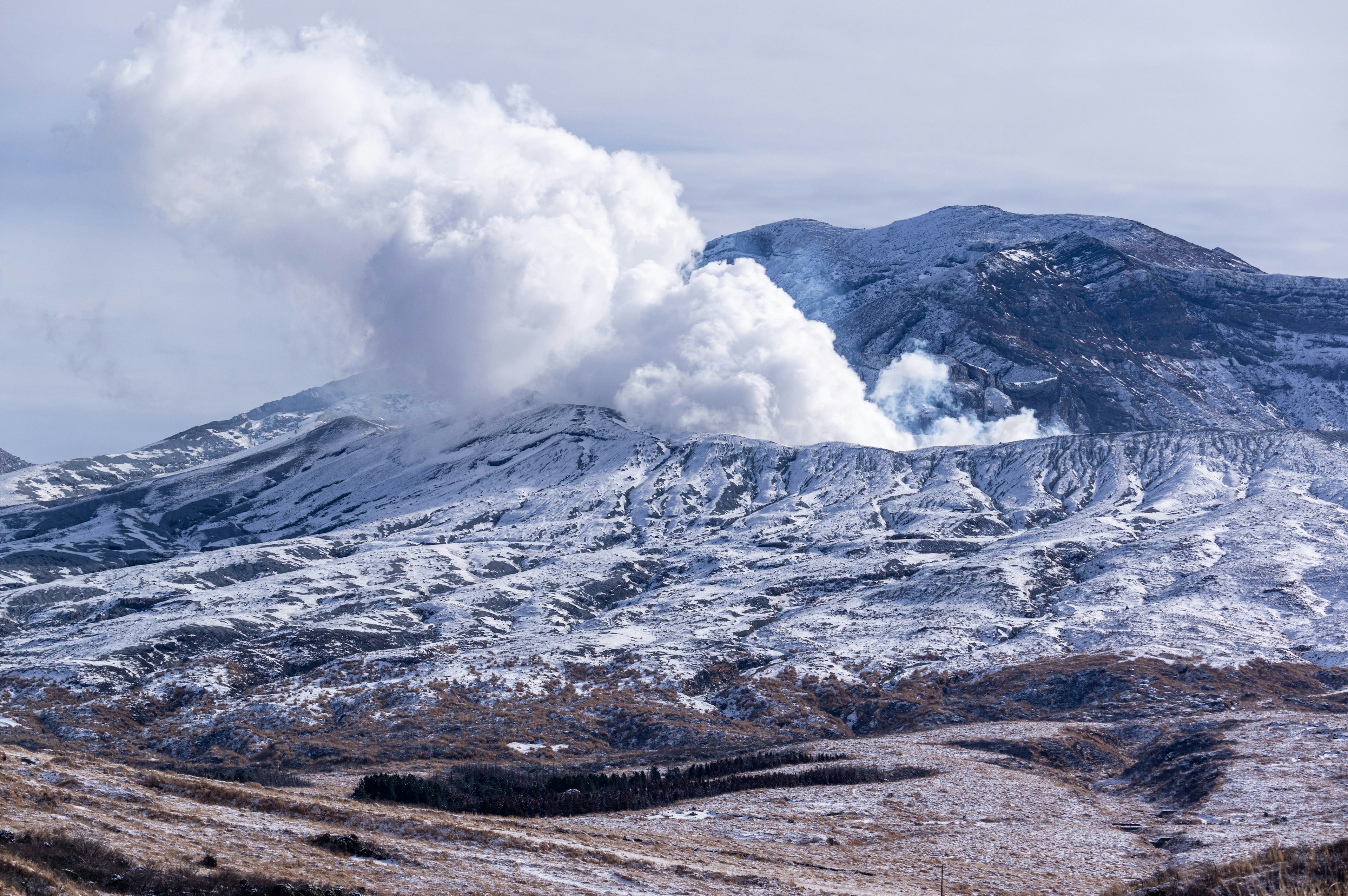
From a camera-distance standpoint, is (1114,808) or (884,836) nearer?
(884,836)

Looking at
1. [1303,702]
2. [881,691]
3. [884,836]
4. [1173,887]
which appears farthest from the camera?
[881,691]

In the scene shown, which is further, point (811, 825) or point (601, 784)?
point (601, 784)

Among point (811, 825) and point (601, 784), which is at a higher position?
point (811, 825)

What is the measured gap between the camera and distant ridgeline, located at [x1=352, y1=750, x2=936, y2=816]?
98500mm

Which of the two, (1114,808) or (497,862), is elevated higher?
(497,862)

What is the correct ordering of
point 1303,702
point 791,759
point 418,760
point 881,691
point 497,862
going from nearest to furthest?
point 497,862
point 791,759
point 418,760
point 1303,702
point 881,691

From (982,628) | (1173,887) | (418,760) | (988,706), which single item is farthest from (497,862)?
(982,628)

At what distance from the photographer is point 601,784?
113 meters

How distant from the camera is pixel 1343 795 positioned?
88.8 metres

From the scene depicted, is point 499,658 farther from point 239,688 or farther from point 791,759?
point 791,759

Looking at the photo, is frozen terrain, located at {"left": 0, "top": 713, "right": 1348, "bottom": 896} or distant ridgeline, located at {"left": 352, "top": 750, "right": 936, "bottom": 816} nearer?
frozen terrain, located at {"left": 0, "top": 713, "right": 1348, "bottom": 896}

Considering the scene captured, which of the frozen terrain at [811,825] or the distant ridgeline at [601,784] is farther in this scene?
the distant ridgeline at [601,784]

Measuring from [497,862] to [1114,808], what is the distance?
2408 inches

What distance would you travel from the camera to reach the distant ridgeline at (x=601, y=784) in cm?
9850
